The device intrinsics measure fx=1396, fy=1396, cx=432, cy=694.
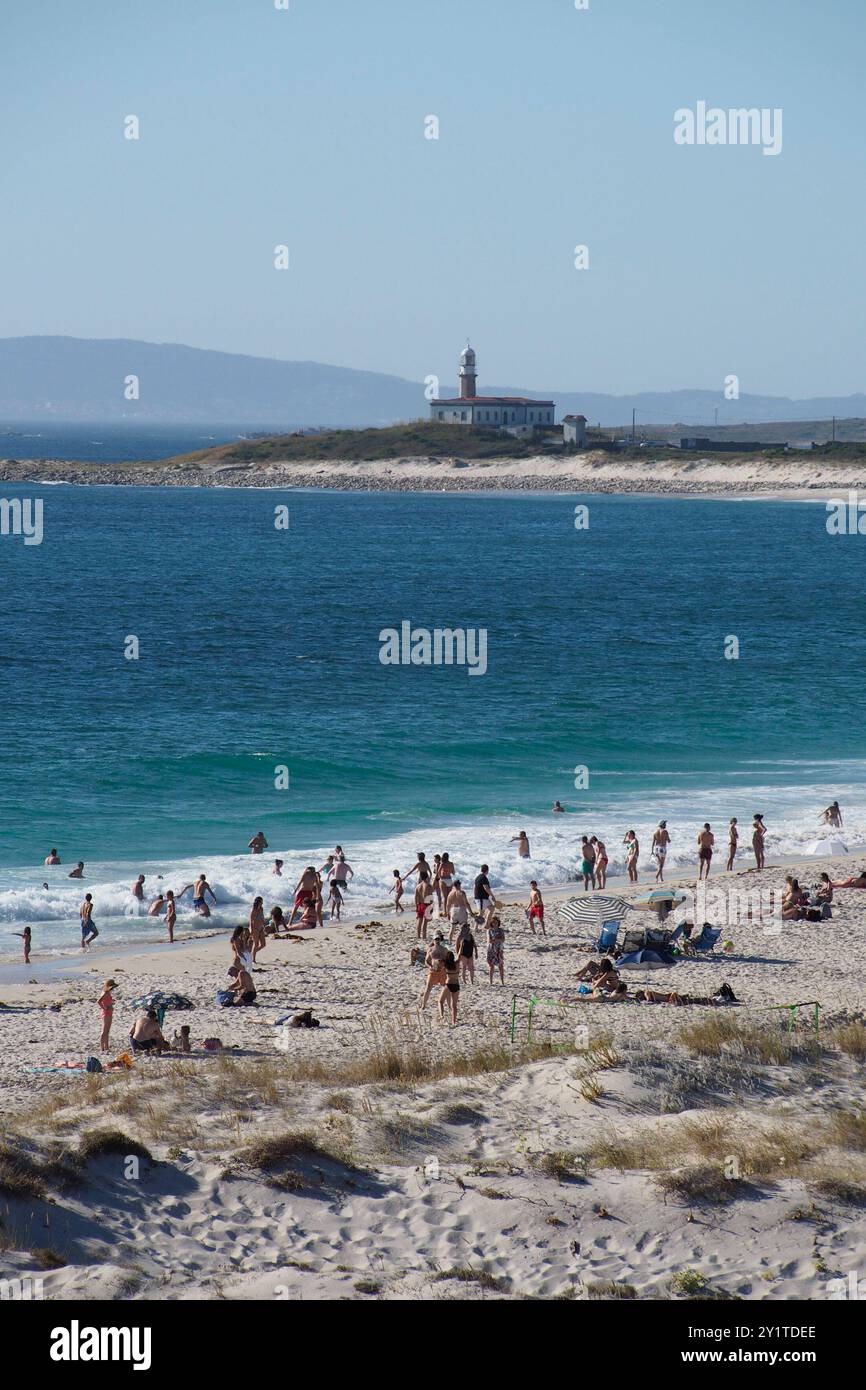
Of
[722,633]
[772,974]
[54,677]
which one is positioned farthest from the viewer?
[722,633]

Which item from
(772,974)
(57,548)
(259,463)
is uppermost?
(259,463)

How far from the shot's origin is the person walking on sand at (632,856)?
95.3 ft

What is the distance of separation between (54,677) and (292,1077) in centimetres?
3743

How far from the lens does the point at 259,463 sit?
177625 millimetres

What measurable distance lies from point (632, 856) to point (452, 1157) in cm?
1697

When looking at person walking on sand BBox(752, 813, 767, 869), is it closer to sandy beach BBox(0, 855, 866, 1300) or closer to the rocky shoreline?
sandy beach BBox(0, 855, 866, 1300)

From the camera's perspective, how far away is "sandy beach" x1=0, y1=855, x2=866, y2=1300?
419 inches

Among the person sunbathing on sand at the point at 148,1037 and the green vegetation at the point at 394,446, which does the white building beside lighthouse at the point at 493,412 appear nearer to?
the green vegetation at the point at 394,446

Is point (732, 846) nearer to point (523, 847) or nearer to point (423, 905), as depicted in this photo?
point (523, 847)

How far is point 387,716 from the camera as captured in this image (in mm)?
44281

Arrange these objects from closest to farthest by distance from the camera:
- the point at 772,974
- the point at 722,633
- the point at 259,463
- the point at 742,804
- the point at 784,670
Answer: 1. the point at 772,974
2. the point at 742,804
3. the point at 784,670
4. the point at 722,633
5. the point at 259,463

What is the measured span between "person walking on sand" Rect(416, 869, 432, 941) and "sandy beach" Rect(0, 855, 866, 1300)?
5366mm
